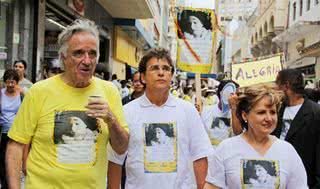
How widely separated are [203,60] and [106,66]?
15819 mm

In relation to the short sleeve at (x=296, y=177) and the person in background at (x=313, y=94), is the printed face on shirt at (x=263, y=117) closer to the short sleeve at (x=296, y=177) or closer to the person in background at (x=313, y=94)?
the short sleeve at (x=296, y=177)

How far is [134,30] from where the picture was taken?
101 ft

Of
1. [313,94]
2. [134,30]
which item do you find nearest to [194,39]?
[313,94]

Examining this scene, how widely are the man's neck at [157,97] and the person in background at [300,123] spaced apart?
1.42m

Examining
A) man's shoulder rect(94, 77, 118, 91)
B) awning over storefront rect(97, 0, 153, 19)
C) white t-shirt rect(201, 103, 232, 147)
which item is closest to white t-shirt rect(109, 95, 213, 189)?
man's shoulder rect(94, 77, 118, 91)

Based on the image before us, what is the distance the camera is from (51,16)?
53.0ft

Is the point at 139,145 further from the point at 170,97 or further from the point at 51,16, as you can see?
the point at 51,16

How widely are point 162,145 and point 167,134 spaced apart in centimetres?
9

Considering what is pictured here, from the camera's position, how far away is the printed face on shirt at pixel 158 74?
4.21 m

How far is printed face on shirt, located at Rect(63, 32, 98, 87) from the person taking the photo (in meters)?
3.42

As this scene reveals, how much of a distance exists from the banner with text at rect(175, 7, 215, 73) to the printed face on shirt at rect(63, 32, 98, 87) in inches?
232

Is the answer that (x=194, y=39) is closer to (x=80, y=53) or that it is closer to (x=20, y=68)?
(x=20, y=68)

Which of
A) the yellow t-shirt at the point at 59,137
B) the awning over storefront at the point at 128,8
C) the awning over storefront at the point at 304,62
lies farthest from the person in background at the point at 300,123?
the awning over storefront at the point at 304,62

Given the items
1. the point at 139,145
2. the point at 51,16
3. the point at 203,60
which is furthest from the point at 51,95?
the point at 51,16
